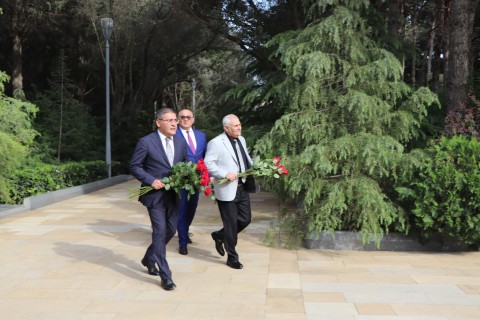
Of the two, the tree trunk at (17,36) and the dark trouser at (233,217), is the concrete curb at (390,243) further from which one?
the tree trunk at (17,36)

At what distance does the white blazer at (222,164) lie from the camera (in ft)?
19.3

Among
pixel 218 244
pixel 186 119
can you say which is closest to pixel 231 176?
pixel 218 244

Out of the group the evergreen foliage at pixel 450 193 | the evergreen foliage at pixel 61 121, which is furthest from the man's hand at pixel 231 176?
the evergreen foliage at pixel 61 121

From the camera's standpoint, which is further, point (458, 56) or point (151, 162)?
point (458, 56)

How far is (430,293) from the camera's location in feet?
16.8

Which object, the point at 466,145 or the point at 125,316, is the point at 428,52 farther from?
the point at 125,316

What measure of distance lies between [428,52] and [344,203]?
21441 millimetres

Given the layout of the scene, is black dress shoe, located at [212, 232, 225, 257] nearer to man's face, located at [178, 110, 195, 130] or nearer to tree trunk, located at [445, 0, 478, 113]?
man's face, located at [178, 110, 195, 130]

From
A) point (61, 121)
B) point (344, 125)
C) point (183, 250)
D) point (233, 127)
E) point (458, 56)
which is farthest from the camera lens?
point (61, 121)

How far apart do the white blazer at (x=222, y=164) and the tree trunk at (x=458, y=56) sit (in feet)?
18.2

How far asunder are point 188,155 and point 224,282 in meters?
2.04

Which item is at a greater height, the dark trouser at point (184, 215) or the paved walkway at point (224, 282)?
the dark trouser at point (184, 215)

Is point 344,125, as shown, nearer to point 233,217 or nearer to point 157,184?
point 233,217

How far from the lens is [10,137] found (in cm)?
1085
